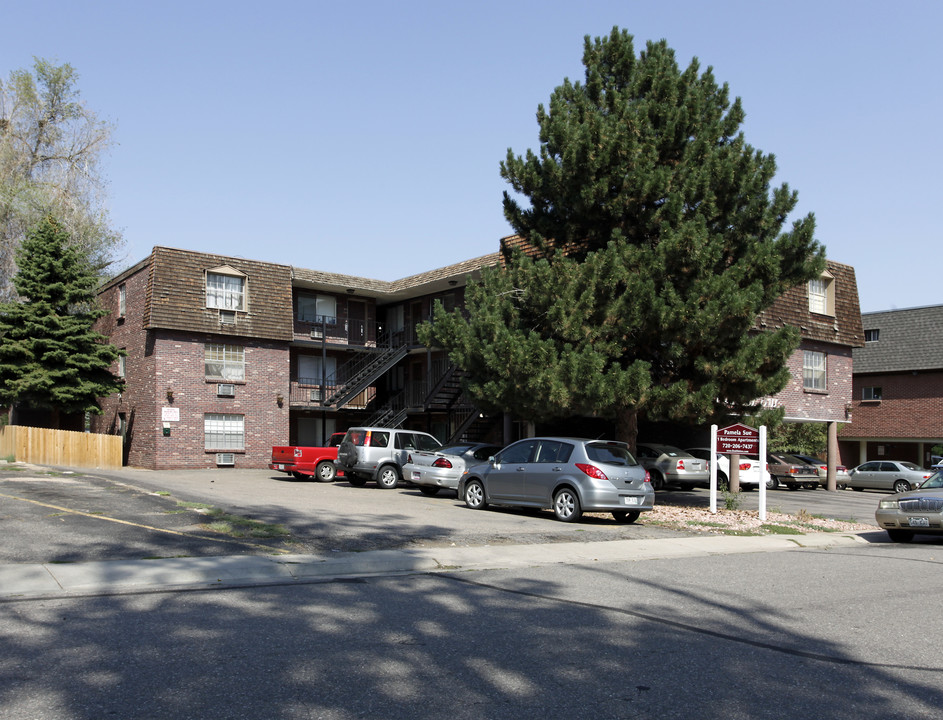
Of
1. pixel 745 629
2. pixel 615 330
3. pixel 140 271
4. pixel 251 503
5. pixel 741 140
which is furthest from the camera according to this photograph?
pixel 140 271

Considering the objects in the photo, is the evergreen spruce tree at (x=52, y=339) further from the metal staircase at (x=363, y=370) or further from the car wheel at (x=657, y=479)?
the car wheel at (x=657, y=479)

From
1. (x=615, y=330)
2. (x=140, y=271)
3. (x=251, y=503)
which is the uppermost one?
(x=140, y=271)

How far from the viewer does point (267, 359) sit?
1335 inches

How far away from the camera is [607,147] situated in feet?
64.0

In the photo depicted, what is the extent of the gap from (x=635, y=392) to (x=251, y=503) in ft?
28.0

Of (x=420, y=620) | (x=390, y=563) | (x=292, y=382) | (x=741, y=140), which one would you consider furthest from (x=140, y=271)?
(x=420, y=620)

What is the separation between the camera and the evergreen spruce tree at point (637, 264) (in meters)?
18.7

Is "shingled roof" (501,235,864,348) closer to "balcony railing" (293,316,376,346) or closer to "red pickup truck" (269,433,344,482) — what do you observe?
"red pickup truck" (269,433,344,482)

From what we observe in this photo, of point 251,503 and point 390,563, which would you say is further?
point 251,503

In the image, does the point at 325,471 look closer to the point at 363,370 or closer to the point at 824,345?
the point at 363,370

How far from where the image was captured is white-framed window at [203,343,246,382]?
32.4 meters

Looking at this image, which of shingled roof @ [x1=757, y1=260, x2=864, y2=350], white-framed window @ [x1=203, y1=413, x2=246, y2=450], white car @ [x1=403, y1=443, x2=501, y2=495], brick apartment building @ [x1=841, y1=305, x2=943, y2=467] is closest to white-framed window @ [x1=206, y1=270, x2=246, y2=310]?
white-framed window @ [x1=203, y1=413, x2=246, y2=450]

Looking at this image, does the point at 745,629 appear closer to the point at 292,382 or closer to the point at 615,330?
the point at 615,330

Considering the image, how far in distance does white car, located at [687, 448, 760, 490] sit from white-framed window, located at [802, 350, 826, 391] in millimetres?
4753
